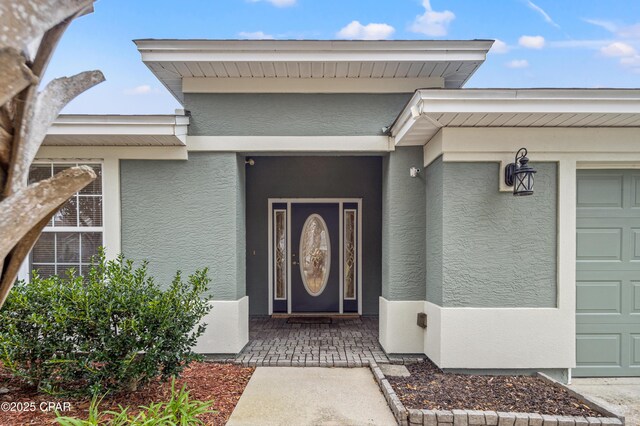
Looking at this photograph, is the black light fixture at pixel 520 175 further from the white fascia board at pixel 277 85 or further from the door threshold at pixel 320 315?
the door threshold at pixel 320 315

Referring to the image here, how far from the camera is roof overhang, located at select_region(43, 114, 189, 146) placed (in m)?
4.41

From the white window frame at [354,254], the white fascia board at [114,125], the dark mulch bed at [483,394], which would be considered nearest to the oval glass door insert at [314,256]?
the white window frame at [354,254]

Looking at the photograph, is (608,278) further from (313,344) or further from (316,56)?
(316,56)

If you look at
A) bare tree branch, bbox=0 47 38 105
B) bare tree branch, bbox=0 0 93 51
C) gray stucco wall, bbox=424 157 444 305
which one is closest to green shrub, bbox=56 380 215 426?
bare tree branch, bbox=0 47 38 105

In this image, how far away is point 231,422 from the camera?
3.19m

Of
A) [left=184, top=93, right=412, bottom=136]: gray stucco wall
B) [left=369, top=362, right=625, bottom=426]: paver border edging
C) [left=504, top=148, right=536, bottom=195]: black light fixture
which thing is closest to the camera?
[left=369, top=362, right=625, bottom=426]: paver border edging

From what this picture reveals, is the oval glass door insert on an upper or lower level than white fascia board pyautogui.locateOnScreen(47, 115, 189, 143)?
lower

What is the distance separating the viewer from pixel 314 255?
7.26 metres

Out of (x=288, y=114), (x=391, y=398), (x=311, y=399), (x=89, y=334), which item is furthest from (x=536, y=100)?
(x=89, y=334)

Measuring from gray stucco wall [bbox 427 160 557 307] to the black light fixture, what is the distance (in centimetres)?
15

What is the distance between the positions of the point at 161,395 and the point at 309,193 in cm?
446

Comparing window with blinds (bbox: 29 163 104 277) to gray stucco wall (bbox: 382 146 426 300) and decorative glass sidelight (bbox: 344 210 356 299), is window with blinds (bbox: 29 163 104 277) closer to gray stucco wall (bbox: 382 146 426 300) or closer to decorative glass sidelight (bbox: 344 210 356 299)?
gray stucco wall (bbox: 382 146 426 300)

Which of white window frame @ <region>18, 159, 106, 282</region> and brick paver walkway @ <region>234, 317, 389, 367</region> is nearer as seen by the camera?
brick paver walkway @ <region>234, 317, 389, 367</region>

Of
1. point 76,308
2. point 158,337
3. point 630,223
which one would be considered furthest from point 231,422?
point 630,223
